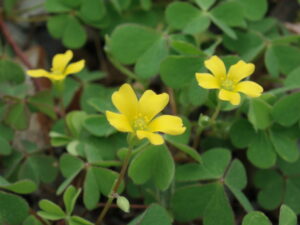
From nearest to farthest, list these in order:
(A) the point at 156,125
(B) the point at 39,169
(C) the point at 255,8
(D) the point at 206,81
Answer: (A) the point at 156,125, (D) the point at 206,81, (B) the point at 39,169, (C) the point at 255,8

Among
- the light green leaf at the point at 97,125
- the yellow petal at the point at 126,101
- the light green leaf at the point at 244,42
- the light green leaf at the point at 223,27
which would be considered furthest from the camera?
the light green leaf at the point at 244,42

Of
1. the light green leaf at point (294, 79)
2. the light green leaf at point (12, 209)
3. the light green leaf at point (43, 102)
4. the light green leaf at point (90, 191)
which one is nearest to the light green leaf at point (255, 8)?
the light green leaf at point (294, 79)

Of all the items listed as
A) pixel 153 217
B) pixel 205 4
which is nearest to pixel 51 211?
pixel 153 217

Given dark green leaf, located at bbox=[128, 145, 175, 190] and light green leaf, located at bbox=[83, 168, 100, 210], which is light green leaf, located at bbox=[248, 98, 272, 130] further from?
light green leaf, located at bbox=[83, 168, 100, 210]

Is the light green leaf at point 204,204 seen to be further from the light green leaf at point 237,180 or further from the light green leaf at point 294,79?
the light green leaf at point 294,79

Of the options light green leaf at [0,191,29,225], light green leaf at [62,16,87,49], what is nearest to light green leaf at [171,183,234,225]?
light green leaf at [0,191,29,225]

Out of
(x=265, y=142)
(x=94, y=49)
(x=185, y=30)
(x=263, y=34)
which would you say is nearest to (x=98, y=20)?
(x=94, y=49)

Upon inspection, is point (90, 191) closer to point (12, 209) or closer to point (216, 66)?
point (12, 209)

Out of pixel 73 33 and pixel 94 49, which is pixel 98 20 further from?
pixel 94 49
